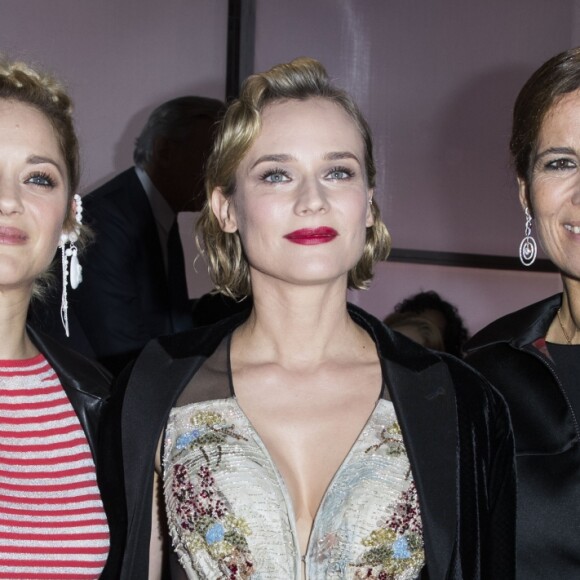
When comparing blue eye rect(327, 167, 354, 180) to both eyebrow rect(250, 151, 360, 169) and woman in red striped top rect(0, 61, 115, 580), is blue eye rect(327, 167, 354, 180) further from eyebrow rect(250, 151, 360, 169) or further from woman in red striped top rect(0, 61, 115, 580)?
woman in red striped top rect(0, 61, 115, 580)

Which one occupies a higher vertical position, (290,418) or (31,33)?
(31,33)

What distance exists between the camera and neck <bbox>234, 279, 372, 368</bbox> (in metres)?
2.52

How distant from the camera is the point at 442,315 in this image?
4672 millimetres

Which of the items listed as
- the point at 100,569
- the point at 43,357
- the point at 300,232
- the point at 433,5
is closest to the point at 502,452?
the point at 300,232

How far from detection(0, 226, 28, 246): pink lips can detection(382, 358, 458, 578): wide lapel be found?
0.84 metres

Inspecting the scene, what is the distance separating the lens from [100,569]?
2.34 m

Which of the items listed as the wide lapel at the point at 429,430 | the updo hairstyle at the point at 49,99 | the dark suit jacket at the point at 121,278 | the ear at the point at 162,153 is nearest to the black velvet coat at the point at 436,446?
the wide lapel at the point at 429,430

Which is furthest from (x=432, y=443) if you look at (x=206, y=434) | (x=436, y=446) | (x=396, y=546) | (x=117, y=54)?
(x=117, y=54)

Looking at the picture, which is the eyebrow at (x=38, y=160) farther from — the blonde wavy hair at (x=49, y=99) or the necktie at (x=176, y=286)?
the necktie at (x=176, y=286)

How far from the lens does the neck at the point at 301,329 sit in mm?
2518

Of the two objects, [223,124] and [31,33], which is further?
[31,33]

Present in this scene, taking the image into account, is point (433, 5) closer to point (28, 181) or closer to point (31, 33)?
point (31, 33)

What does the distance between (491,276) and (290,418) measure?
10.4 ft

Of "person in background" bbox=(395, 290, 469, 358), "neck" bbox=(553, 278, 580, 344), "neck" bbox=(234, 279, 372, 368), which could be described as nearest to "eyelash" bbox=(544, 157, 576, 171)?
"neck" bbox=(553, 278, 580, 344)
